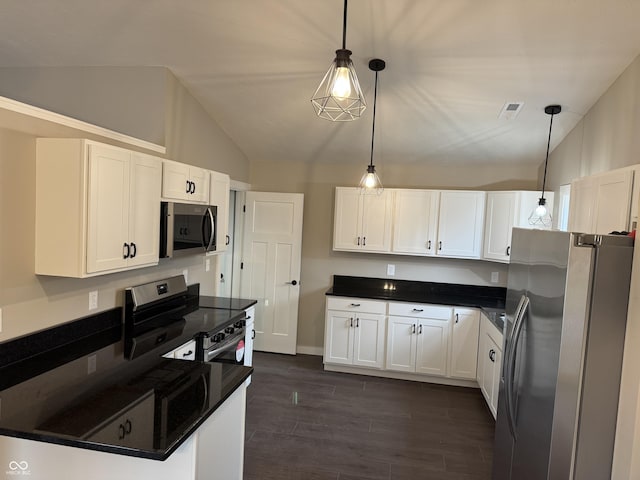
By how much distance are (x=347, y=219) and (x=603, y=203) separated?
300 cm

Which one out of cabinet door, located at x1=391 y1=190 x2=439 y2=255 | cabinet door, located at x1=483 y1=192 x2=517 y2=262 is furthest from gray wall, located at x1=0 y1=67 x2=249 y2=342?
cabinet door, located at x1=483 y1=192 x2=517 y2=262

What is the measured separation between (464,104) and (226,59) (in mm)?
2025

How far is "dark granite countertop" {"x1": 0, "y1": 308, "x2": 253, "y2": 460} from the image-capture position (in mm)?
1574

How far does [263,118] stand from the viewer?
4348mm

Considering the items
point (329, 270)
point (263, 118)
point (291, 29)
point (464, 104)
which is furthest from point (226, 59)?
point (329, 270)

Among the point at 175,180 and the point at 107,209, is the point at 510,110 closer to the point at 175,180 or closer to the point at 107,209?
the point at 175,180

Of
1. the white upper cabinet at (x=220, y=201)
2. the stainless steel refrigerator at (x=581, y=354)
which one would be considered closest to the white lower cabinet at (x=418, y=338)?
the white upper cabinet at (x=220, y=201)

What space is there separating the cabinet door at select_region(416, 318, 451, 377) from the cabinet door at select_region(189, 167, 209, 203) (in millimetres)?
2656

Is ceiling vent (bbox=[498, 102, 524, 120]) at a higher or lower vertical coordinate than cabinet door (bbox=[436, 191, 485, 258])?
higher

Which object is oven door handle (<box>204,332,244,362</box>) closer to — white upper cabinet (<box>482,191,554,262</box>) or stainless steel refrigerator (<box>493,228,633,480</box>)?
stainless steel refrigerator (<box>493,228,633,480</box>)

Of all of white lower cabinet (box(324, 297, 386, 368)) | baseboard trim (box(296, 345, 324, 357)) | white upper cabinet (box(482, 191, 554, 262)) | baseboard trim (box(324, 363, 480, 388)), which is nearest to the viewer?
white upper cabinet (box(482, 191, 554, 262))

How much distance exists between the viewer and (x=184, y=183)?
327 centimetres

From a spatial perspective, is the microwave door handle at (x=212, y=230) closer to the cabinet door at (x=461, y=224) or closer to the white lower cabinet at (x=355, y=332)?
the white lower cabinet at (x=355, y=332)

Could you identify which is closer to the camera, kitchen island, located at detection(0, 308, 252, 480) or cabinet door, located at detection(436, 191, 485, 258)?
kitchen island, located at detection(0, 308, 252, 480)
